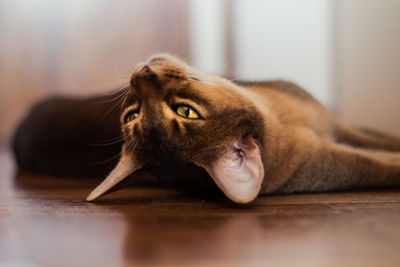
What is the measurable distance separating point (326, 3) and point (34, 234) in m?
3.57

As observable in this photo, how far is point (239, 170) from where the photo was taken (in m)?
1.28

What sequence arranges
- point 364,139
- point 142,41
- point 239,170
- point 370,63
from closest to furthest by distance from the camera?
point 239,170, point 364,139, point 370,63, point 142,41

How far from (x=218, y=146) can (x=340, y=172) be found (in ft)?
1.81

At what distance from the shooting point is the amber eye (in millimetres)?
1401

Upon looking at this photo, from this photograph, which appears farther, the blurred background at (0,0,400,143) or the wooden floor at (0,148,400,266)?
the blurred background at (0,0,400,143)

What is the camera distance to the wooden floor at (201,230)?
86 cm

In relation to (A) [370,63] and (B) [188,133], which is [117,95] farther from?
(A) [370,63]

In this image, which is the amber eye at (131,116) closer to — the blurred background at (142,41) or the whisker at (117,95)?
the whisker at (117,95)

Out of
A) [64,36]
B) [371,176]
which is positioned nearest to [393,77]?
[371,176]

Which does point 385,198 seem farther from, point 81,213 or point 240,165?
point 81,213

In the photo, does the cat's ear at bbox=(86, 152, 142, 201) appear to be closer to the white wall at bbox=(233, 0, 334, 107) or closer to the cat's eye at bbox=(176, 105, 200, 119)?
the cat's eye at bbox=(176, 105, 200, 119)

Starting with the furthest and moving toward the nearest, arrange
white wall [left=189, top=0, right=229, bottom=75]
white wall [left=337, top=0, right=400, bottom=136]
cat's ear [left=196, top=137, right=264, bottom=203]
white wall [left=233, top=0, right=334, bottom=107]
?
white wall [left=189, top=0, right=229, bottom=75] → white wall [left=233, top=0, right=334, bottom=107] → white wall [left=337, top=0, right=400, bottom=136] → cat's ear [left=196, top=137, right=264, bottom=203]

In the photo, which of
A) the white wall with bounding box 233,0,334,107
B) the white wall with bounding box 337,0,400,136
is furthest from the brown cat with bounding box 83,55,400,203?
the white wall with bounding box 233,0,334,107

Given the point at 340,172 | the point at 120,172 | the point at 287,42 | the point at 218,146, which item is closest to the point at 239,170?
the point at 218,146
